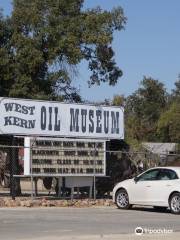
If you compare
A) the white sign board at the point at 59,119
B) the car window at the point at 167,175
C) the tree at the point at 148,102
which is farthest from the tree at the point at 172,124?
the car window at the point at 167,175

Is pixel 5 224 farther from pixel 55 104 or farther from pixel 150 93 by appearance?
pixel 150 93

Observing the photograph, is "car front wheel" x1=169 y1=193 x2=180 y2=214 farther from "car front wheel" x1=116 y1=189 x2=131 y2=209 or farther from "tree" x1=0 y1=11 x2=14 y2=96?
"tree" x1=0 y1=11 x2=14 y2=96

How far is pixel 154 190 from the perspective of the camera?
21828mm

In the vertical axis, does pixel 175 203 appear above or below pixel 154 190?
below

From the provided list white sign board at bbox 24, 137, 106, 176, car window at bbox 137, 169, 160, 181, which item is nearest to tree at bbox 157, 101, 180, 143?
white sign board at bbox 24, 137, 106, 176

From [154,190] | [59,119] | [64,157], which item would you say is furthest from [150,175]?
[59,119]

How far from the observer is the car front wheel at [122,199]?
2289 centimetres

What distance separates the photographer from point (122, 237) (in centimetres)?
1402

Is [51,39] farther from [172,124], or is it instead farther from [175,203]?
[172,124]

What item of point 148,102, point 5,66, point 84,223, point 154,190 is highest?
point 148,102

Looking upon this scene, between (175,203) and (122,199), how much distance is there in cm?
244

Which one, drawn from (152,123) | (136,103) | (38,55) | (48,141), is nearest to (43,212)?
(48,141)

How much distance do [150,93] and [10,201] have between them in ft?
248

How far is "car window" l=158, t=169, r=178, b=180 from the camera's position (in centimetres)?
2162
